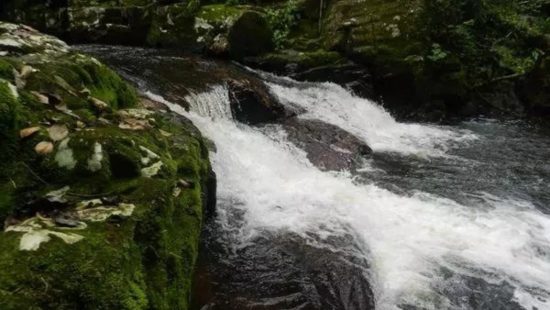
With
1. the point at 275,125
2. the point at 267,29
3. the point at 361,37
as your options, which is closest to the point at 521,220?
the point at 275,125

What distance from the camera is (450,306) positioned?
3885 mm

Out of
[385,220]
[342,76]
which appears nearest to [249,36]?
[342,76]

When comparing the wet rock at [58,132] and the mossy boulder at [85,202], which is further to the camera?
the wet rock at [58,132]

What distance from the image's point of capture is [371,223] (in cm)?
521

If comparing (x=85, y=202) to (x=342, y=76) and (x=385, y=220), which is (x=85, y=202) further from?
(x=342, y=76)

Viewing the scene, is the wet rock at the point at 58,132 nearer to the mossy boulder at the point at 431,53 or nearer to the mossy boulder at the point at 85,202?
the mossy boulder at the point at 85,202

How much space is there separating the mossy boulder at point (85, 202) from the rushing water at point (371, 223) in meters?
1.20

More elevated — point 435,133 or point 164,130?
point 164,130

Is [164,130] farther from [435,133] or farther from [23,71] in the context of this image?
[435,133]

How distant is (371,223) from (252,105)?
399cm

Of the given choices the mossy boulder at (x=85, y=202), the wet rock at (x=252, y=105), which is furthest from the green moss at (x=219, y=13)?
the mossy boulder at (x=85, y=202)

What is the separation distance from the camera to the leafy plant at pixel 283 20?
39.9 ft

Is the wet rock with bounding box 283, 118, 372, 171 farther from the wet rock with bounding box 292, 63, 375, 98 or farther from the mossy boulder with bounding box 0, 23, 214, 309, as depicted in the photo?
the mossy boulder with bounding box 0, 23, 214, 309

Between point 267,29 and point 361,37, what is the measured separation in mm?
2288
